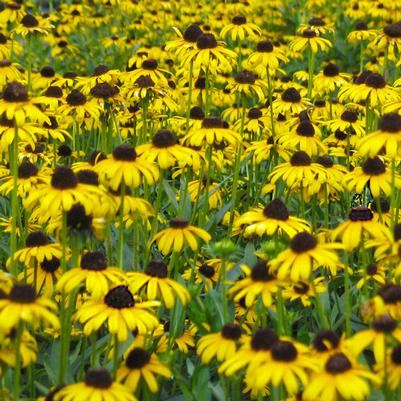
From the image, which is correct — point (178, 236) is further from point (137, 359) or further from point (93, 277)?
point (137, 359)

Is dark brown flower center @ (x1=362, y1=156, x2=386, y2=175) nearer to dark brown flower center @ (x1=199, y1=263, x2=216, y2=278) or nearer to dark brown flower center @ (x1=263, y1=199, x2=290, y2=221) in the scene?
dark brown flower center @ (x1=263, y1=199, x2=290, y2=221)

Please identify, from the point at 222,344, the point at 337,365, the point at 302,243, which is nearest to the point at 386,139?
the point at 302,243

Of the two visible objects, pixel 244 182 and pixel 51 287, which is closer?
pixel 51 287

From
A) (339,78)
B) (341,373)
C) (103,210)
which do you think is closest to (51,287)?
(103,210)

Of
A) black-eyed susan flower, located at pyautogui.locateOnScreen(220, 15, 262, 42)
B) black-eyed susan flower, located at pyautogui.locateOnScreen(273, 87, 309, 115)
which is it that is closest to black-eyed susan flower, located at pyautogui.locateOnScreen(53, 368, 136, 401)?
black-eyed susan flower, located at pyautogui.locateOnScreen(273, 87, 309, 115)

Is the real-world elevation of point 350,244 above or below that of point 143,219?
above

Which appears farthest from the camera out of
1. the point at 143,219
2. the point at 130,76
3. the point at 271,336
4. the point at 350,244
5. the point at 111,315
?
the point at 130,76

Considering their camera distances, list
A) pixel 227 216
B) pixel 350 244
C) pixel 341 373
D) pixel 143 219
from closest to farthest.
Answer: pixel 341 373 < pixel 350 244 < pixel 143 219 < pixel 227 216

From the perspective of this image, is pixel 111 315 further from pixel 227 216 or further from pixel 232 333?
pixel 227 216
